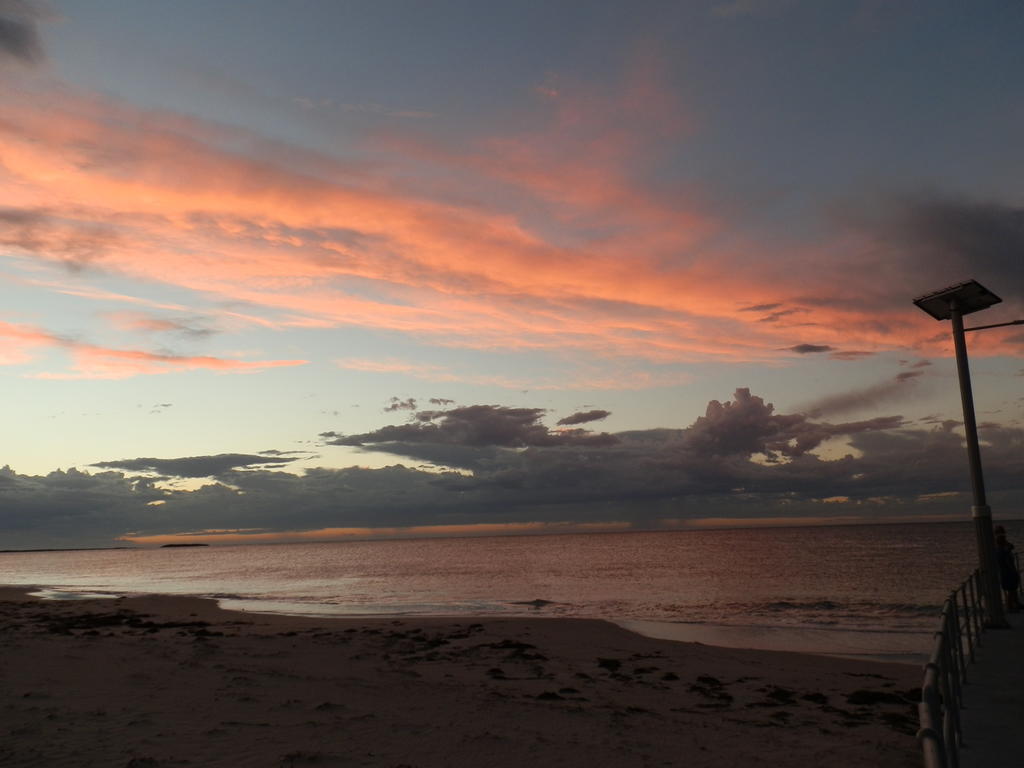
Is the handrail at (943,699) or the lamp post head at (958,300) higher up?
the lamp post head at (958,300)

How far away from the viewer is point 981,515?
47.6 ft

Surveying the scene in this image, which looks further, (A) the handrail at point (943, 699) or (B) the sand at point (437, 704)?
(B) the sand at point (437, 704)

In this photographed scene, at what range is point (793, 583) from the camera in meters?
49.2

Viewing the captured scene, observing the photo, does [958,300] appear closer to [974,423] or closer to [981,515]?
[974,423]

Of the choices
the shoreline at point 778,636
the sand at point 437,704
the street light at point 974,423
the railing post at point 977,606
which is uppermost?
the street light at point 974,423

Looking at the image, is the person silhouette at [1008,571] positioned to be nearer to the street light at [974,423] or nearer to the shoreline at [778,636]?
the street light at [974,423]

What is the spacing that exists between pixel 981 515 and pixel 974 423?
1.86 m

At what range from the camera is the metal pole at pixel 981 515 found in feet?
46.2

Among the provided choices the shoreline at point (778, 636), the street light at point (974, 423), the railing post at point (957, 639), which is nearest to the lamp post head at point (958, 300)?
the street light at point (974, 423)

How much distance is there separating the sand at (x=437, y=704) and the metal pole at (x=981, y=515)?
236 centimetres

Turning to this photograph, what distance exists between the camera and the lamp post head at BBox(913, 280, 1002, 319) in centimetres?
A: 1452

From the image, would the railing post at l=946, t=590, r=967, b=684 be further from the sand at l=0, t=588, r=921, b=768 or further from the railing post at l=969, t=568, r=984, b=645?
the railing post at l=969, t=568, r=984, b=645

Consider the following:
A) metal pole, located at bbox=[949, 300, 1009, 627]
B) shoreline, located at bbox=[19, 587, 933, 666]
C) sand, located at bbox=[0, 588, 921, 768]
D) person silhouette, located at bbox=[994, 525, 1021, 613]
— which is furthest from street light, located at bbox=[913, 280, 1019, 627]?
shoreline, located at bbox=[19, 587, 933, 666]

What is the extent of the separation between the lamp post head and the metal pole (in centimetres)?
17
